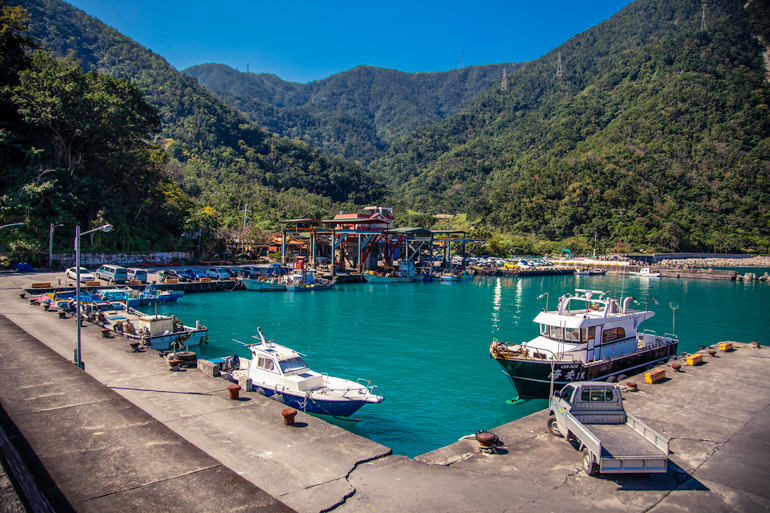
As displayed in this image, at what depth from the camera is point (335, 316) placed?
3550cm

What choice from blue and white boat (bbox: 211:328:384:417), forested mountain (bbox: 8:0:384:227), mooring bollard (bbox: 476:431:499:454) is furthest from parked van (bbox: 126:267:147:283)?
forested mountain (bbox: 8:0:384:227)

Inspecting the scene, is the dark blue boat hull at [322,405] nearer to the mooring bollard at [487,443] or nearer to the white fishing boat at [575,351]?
the mooring bollard at [487,443]

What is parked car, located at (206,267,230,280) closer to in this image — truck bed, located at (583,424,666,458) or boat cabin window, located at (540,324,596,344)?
boat cabin window, located at (540,324,596,344)

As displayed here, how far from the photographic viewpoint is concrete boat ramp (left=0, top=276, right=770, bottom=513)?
770 cm

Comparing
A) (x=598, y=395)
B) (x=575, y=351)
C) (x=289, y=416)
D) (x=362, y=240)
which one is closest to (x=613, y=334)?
(x=575, y=351)

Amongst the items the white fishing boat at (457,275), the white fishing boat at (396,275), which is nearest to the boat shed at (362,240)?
the white fishing boat at (396,275)

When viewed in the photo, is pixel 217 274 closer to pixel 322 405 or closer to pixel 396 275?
pixel 396 275

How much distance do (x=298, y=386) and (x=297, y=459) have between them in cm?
550

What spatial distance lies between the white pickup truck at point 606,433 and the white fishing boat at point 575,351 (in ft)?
18.2

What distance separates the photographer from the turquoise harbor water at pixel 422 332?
1623 cm

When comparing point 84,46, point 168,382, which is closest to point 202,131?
point 84,46

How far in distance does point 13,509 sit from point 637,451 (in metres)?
10.3

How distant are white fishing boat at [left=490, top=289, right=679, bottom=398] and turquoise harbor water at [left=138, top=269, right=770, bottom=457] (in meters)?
1.41

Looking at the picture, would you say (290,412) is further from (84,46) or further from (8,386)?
(84,46)
